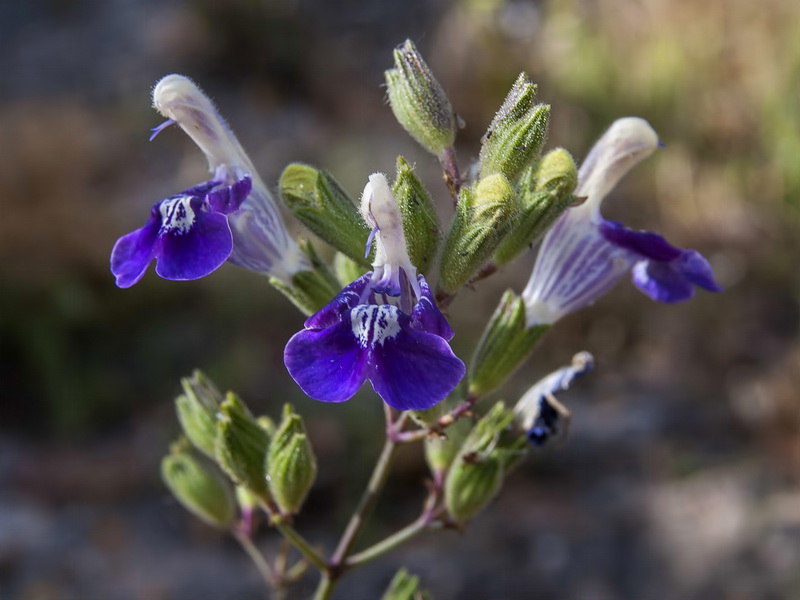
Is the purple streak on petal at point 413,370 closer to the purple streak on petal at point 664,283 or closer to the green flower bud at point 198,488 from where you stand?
the purple streak on petal at point 664,283

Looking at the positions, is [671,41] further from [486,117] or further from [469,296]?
[469,296]

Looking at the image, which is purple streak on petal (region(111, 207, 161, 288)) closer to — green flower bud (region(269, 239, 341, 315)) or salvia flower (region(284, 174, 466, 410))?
green flower bud (region(269, 239, 341, 315))

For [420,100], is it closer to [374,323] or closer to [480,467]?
[374,323]

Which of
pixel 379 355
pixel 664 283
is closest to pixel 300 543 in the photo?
pixel 379 355

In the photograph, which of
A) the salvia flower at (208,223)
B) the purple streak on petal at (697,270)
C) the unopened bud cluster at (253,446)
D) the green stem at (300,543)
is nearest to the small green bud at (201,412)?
the unopened bud cluster at (253,446)

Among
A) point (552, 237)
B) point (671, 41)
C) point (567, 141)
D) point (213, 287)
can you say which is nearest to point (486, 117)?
A: point (567, 141)
